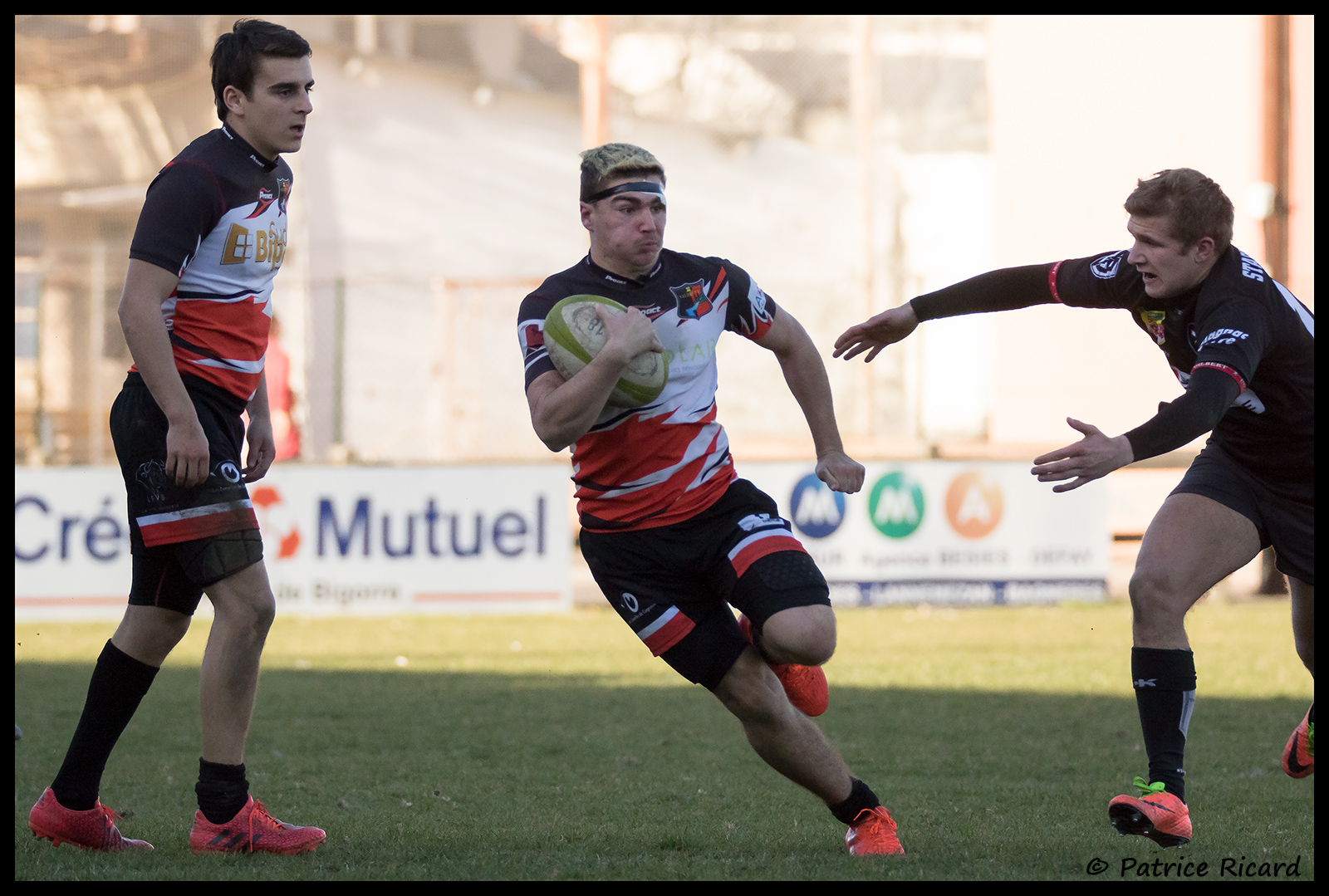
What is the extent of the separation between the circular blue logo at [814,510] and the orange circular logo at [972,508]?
0.94 meters

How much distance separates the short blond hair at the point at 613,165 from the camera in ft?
14.4

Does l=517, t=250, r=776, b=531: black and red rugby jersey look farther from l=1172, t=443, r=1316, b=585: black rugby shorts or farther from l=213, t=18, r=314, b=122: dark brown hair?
l=1172, t=443, r=1316, b=585: black rugby shorts

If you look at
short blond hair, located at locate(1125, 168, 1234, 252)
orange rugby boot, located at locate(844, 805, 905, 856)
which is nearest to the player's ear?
short blond hair, located at locate(1125, 168, 1234, 252)

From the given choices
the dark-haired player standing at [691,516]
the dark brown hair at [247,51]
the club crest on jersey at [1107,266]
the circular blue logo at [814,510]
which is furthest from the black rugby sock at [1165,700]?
the circular blue logo at [814,510]

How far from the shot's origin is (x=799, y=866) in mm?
4234

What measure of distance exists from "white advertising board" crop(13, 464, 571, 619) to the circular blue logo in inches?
75.9

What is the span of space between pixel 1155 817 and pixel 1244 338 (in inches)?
53.5

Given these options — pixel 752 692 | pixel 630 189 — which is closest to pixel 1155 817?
pixel 752 692

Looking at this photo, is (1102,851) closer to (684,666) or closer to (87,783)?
(684,666)

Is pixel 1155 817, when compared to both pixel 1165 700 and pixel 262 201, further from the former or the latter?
pixel 262 201

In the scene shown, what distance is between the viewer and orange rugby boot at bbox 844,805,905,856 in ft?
14.3

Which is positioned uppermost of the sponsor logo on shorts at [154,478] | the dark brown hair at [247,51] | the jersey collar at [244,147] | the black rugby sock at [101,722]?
the dark brown hair at [247,51]

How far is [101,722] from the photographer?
4.58 m

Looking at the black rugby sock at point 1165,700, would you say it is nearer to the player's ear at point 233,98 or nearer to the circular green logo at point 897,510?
the player's ear at point 233,98
